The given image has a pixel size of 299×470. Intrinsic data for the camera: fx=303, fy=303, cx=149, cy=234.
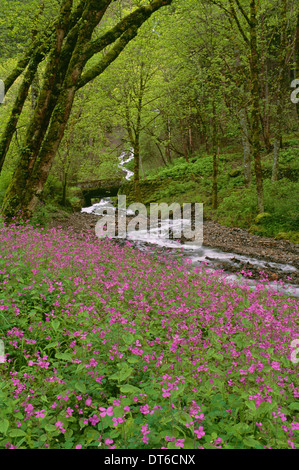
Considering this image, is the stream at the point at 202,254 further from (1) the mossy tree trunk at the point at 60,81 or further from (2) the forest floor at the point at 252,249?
(1) the mossy tree trunk at the point at 60,81

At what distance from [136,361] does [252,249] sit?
970 cm

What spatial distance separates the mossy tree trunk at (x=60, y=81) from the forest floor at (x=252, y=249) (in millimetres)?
1999

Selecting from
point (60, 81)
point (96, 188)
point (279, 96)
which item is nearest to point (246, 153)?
point (279, 96)

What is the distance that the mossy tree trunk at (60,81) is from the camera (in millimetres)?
9977

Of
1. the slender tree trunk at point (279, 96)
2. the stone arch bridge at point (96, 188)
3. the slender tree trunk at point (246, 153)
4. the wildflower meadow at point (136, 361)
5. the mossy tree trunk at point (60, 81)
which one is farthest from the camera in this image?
the stone arch bridge at point (96, 188)

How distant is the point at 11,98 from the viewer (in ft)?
87.0

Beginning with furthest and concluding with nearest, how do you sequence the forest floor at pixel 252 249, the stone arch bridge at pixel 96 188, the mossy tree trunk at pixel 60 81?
the stone arch bridge at pixel 96 188 → the mossy tree trunk at pixel 60 81 → the forest floor at pixel 252 249

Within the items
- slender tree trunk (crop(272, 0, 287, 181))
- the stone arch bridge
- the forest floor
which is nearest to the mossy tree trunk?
the forest floor

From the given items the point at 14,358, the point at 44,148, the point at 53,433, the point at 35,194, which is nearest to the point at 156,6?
the point at 44,148

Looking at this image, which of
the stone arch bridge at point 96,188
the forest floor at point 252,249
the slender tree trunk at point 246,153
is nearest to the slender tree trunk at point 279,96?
the slender tree trunk at point 246,153

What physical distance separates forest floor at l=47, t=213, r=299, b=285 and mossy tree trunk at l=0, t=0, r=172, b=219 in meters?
2.00

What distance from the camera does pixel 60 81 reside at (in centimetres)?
1079
